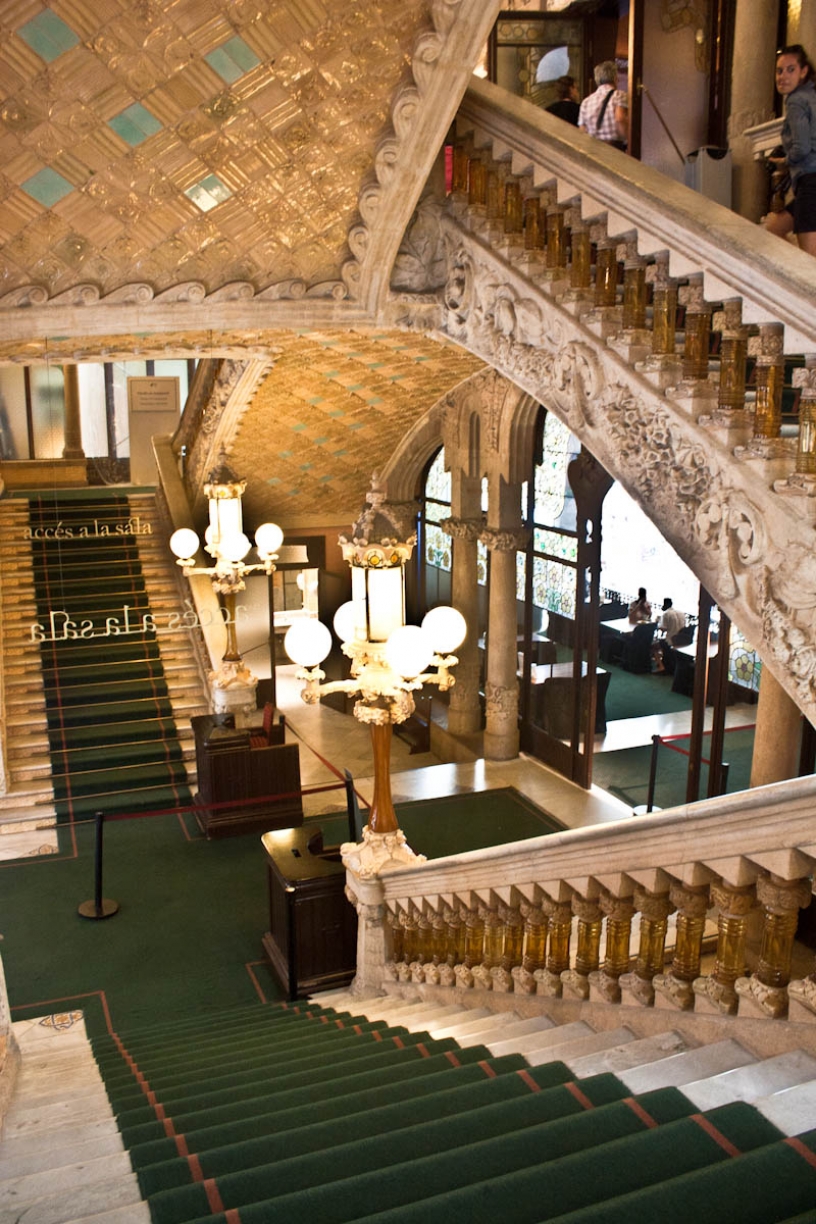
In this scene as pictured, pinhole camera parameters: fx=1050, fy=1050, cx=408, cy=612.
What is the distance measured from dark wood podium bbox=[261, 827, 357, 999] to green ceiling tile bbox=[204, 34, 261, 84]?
4.61 metres

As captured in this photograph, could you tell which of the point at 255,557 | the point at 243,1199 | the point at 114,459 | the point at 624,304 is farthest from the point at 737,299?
the point at 114,459

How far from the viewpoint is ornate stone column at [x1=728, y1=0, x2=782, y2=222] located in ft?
25.2

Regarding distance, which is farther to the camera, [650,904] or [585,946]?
[585,946]

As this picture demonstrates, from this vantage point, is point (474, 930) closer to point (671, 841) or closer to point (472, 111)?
point (671, 841)

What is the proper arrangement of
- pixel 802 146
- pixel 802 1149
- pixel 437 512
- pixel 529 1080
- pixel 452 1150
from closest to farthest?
1. pixel 802 1149
2. pixel 452 1150
3. pixel 529 1080
4. pixel 802 146
5. pixel 437 512

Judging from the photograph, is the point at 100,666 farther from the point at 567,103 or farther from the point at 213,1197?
the point at 213,1197

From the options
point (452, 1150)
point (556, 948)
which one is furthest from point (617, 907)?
point (452, 1150)

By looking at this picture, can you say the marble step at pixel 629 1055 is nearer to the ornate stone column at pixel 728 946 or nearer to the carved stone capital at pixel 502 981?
the ornate stone column at pixel 728 946

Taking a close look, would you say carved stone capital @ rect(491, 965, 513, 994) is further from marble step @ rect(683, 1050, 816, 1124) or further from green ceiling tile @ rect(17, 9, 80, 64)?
green ceiling tile @ rect(17, 9, 80, 64)

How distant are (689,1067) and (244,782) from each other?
267 inches

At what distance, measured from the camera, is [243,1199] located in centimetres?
250

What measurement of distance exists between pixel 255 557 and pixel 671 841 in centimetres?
1049

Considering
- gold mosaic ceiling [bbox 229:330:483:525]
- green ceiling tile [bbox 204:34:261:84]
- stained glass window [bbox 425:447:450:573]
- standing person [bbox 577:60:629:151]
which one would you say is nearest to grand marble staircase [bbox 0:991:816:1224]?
green ceiling tile [bbox 204:34:261:84]

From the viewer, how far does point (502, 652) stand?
37.0 feet
